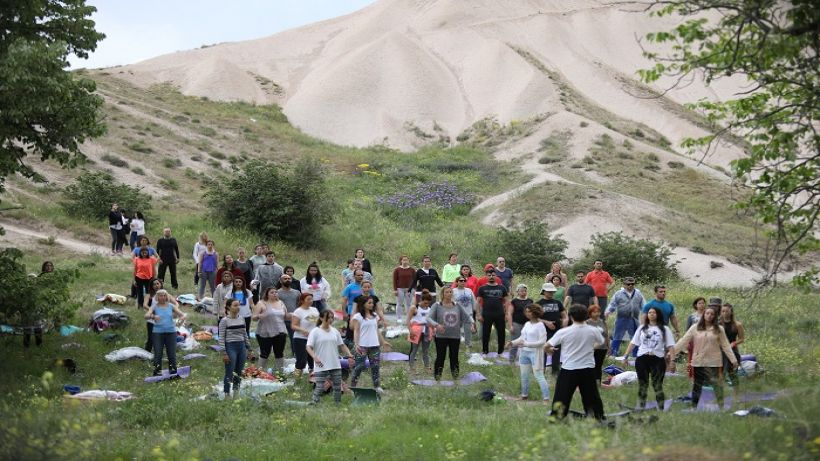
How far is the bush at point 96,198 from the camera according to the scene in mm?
29778

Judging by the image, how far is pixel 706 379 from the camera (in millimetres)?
10891

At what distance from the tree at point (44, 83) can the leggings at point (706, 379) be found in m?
9.62

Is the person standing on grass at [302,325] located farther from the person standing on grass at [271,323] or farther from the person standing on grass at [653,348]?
the person standing on grass at [653,348]

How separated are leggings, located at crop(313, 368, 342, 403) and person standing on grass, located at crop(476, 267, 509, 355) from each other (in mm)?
4443

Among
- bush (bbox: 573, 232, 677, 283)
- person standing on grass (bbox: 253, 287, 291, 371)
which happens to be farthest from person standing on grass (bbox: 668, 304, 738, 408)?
bush (bbox: 573, 232, 677, 283)

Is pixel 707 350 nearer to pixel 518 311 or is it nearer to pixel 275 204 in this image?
pixel 518 311

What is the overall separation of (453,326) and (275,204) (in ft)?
61.5

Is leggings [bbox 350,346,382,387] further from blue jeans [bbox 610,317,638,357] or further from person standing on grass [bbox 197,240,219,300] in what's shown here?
person standing on grass [bbox 197,240,219,300]

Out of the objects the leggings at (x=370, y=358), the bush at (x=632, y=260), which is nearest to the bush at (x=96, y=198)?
the bush at (x=632, y=260)

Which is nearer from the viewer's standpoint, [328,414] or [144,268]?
[328,414]

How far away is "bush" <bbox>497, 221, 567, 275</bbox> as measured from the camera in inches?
1213

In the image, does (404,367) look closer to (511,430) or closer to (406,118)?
(511,430)

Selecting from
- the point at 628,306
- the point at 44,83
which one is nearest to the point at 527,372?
the point at 628,306

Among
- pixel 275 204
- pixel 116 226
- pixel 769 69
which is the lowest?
pixel 116 226
